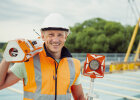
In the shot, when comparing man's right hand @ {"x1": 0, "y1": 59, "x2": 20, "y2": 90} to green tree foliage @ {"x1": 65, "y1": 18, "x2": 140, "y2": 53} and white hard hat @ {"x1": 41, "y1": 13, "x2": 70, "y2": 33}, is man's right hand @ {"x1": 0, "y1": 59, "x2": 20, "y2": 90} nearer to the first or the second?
white hard hat @ {"x1": 41, "y1": 13, "x2": 70, "y2": 33}

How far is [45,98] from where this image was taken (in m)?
1.73

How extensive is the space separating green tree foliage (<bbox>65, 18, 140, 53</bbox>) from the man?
31.6m

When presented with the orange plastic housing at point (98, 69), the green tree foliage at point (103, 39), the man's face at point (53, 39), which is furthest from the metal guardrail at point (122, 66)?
the green tree foliage at point (103, 39)

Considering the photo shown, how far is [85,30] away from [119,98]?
32601 mm

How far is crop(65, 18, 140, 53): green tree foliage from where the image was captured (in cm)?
3412

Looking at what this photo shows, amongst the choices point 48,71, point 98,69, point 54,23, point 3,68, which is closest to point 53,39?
point 54,23

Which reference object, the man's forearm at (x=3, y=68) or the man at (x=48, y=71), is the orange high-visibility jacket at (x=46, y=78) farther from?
the man's forearm at (x=3, y=68)

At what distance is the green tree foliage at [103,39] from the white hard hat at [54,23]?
31.6m

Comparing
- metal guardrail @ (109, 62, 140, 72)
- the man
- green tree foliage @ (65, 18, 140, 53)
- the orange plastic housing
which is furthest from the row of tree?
the man

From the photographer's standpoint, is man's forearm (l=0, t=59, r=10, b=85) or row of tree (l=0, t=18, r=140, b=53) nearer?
man's forearm (l=0, t=59, r=10, b=85)

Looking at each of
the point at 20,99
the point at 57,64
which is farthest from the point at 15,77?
the point at 20,99

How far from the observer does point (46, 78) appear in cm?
177

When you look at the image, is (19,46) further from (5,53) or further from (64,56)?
(64,56)

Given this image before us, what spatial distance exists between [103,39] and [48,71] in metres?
33.3
